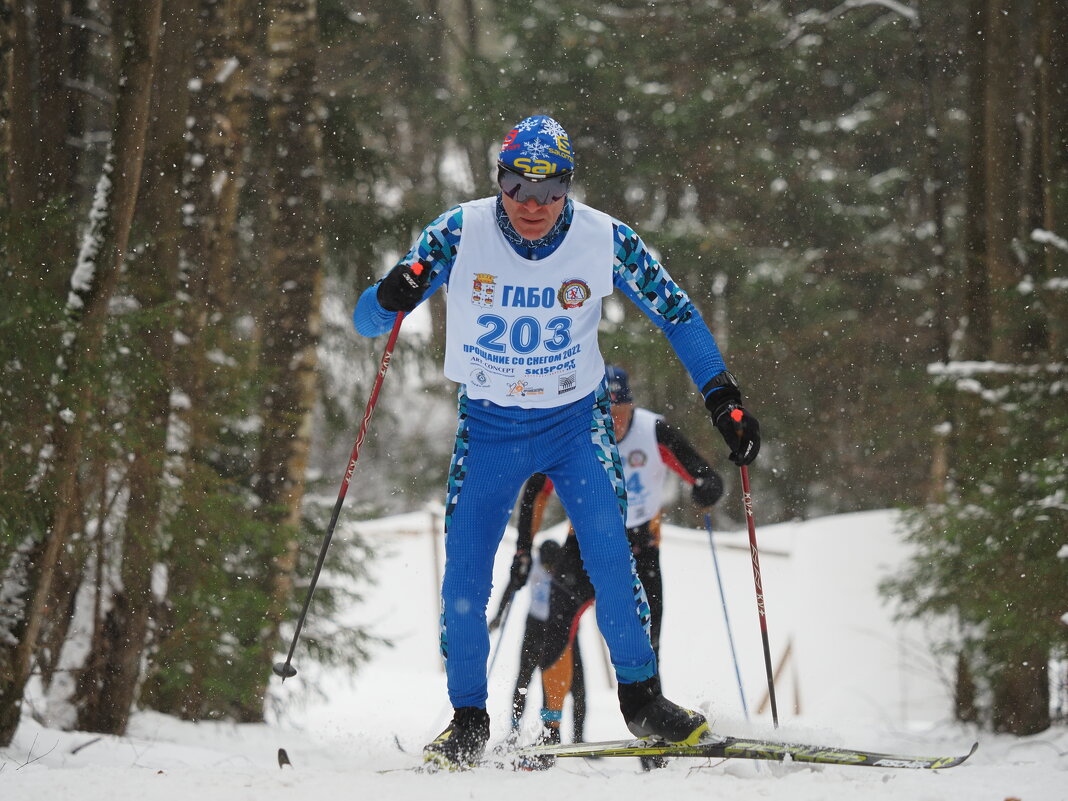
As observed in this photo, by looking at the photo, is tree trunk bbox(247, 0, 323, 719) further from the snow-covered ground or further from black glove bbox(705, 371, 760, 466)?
black glove bbox(705, 371, 760, 466)

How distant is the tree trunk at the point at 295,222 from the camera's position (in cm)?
841

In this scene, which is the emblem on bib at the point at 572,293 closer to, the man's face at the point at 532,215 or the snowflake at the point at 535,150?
the man's face at the point at 532,215

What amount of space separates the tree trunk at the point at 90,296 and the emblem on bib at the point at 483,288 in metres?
2.12

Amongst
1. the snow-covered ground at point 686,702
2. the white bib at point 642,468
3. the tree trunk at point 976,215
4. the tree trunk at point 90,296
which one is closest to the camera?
the snow-covered ground at point 686,702

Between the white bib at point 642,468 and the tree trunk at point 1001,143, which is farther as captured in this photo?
the tree trunk at point 1001,143

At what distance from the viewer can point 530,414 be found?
3842 millimetres

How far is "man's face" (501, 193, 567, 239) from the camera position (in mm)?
3648

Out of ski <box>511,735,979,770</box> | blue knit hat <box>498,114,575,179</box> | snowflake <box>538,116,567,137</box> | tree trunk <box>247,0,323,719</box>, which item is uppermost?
tree trunk <box>247,0,323,719</box>

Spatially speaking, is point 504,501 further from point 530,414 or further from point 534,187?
point 534,187

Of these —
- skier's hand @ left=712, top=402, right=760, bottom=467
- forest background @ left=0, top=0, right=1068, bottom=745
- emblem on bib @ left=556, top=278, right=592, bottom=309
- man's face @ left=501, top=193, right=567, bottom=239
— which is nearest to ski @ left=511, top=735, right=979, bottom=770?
skier's hand @ left=712, top=402, right=760, bottom=467

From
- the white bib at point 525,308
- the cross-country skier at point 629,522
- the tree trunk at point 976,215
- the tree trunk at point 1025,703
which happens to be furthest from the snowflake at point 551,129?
the tree trunk at point 976,215

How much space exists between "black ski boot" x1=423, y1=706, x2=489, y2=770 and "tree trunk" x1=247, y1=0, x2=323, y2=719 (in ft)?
15.1

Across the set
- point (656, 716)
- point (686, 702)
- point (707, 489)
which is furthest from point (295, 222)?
point (656, 716)

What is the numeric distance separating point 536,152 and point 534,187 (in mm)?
117
